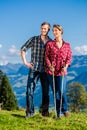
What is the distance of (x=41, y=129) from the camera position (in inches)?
522

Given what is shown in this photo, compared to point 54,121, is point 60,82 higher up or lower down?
higher up

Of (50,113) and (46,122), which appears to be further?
(50,113)

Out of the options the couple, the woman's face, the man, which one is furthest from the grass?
the woman's face

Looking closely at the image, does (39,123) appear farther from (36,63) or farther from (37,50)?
(37,50)

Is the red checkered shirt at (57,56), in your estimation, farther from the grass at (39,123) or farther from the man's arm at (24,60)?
the grass at (39,123)

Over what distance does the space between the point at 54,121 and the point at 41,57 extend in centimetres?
251

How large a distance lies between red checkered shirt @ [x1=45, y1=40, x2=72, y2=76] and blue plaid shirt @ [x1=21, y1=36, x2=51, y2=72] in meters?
0.23

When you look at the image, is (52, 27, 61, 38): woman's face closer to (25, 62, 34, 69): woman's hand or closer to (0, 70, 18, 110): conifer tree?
(25, 62, 34, 69): woman's hand

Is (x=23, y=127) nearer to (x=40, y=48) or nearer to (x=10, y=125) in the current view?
(x=10, y=125)

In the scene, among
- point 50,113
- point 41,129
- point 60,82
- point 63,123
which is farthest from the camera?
point 50,113

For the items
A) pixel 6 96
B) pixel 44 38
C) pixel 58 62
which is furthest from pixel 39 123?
pixel 6 96

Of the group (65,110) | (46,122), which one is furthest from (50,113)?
(46,122)

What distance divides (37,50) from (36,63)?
0.50m

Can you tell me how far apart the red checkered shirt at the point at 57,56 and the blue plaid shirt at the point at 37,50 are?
23 cm
